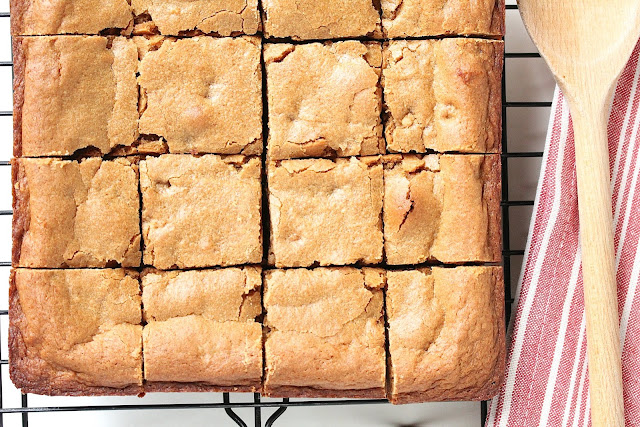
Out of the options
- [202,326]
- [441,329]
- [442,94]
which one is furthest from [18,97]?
[441,329]

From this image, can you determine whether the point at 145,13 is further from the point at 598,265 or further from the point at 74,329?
the point at 598,265

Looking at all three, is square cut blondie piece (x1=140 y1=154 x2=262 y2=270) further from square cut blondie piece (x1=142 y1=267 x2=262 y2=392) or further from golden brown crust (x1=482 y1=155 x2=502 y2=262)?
golden brown crust (x1=482 y1=155 x2=502 y2=262)

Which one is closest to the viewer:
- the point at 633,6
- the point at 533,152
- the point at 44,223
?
the point at 44,223

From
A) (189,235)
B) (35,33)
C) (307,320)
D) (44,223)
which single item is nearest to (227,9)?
(35,33)

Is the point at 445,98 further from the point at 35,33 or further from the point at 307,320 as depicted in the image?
the point at 35,33

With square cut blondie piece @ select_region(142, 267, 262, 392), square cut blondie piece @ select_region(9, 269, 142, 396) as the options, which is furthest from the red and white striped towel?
square cut blondie piece @ select_region(9, 269, 142, 396)

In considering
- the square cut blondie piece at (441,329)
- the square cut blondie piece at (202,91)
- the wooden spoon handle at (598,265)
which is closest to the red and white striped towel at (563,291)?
the wooden spoon handle at (598,265)
